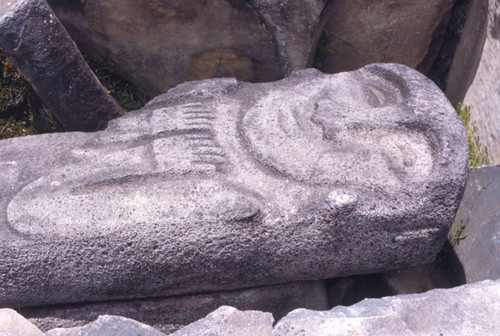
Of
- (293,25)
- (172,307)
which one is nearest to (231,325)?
A: (172,307)

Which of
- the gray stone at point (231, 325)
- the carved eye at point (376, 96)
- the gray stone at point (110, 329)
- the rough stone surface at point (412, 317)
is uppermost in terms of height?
the carved eye at point (376, 96)

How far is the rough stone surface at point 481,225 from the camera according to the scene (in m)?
1.68

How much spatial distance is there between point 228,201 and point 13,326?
0.59 m

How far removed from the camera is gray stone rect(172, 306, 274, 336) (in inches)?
44.3

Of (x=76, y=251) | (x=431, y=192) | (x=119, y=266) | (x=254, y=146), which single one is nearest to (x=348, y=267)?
(x=431, y=192)

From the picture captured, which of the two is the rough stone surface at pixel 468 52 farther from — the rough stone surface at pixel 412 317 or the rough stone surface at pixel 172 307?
the rough stone surface at pixel 412 317

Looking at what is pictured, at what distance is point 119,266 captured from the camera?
1430mm

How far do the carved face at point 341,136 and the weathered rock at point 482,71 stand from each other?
519 mm

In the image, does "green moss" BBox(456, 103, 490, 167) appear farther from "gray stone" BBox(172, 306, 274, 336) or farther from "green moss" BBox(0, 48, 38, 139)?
"green moss" BBox(0, 48, 38, 139)

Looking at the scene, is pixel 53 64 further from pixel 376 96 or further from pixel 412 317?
pixel 412 317

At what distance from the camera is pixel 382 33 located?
240 centimetres

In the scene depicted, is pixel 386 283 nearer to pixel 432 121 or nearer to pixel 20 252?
pixel 432 121

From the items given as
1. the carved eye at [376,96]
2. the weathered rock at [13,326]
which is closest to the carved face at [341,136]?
the carved eye at [376,96]

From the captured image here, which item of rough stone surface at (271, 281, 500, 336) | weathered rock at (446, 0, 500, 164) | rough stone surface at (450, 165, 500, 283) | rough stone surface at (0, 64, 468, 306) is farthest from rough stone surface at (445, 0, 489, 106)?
rough stone surface at (271, 281, 500, 336)
